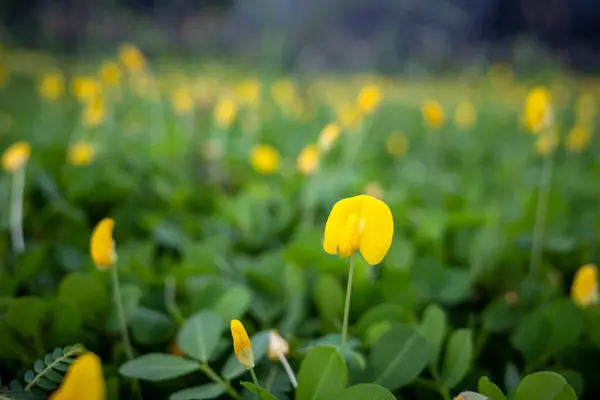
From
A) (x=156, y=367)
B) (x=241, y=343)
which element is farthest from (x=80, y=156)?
(x=241, y=343)

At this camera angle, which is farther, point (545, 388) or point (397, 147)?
point (397, 147)

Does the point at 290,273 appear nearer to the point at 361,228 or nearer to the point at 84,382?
the point at 361,228

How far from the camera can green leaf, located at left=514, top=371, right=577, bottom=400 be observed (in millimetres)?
425

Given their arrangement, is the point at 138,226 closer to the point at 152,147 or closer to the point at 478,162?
the point at 152,147

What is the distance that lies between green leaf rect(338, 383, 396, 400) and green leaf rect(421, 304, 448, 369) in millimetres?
142

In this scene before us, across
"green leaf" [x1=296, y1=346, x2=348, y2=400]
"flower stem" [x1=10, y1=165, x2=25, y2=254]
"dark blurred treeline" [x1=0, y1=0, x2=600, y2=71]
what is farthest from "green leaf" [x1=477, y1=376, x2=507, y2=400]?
"dark blurred treeline" [x1=0, y1=0, x2=600, y2=71]

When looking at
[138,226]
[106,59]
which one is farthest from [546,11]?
[138,226]

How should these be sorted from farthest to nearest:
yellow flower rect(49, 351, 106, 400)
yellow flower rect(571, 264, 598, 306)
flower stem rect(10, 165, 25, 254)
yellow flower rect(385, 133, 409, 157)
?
yellow flower rect(385, 133, 409, 157) → flower stem rect(10, 165, 25, 254) → yellow flower rect(571, 264, 598, 306) → yellow flower rect(49, 351, 106, 400)

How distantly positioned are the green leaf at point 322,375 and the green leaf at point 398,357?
84 mm

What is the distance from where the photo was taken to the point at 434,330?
567mm

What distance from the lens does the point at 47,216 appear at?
880mm

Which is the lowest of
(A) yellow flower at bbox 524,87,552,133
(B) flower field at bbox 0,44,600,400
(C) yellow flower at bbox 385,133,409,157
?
(C) yellow flower at bbox 385,133,409,157

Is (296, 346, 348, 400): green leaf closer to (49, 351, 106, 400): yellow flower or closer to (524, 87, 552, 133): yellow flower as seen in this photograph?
(49, 351, 106, 400): yellow flower

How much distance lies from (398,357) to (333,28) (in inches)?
113
